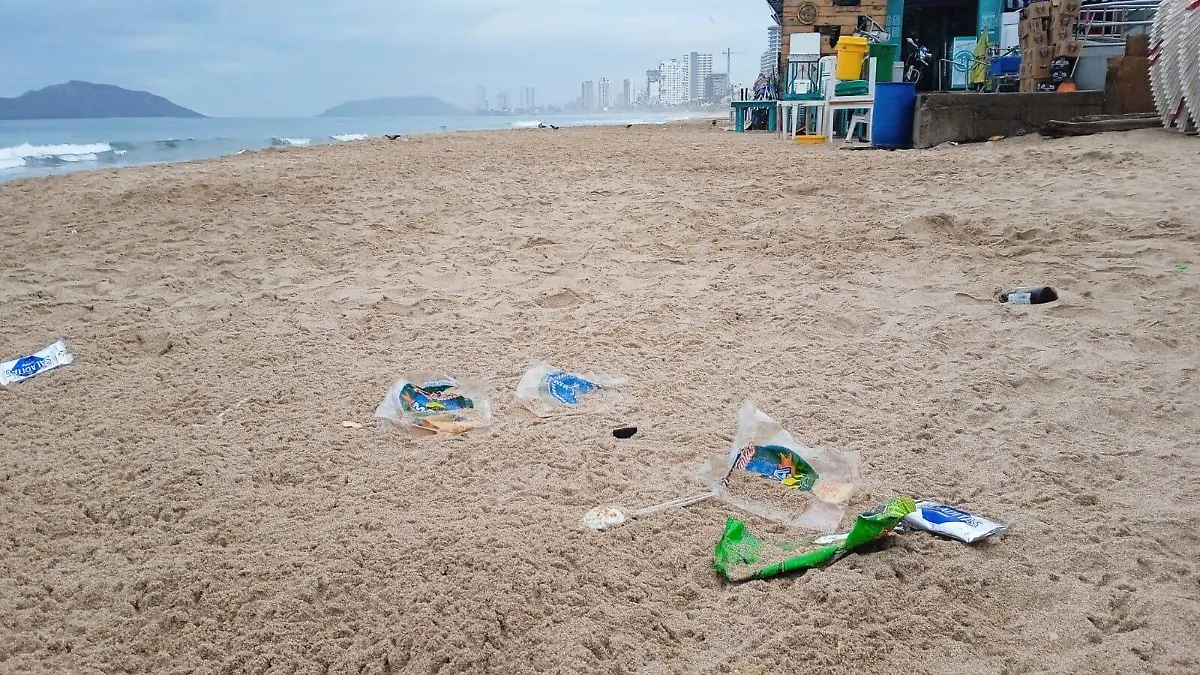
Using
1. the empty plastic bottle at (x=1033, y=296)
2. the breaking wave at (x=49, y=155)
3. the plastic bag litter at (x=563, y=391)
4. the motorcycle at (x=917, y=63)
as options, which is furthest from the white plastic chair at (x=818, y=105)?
the breaking wave at (x=49, y=155)

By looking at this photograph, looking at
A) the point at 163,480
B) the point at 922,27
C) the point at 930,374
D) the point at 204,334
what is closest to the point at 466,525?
the point at 163,480

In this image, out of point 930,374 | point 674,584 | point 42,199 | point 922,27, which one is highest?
point 922,27

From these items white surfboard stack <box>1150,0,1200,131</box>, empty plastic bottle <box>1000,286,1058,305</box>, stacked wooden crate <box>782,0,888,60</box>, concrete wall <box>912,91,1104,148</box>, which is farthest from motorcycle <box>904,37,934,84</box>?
empty plastic bottle <box>1000,286,1058,305</box>

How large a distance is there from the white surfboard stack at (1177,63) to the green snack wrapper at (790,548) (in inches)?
227

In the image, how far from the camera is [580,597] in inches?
68.4

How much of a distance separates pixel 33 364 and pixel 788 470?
3241 millimetres

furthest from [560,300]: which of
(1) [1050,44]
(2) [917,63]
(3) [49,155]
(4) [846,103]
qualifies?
(3) [49,155]

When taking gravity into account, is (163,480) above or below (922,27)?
below

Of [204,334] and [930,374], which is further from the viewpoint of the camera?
[204,334]

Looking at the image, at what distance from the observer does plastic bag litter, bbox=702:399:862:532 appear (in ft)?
6.78

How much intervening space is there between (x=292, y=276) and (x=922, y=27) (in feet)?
52.5

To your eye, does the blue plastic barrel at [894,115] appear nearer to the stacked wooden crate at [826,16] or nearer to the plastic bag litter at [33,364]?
the stacked wooden crate at [826,16]

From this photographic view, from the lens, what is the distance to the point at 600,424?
2.64 metres

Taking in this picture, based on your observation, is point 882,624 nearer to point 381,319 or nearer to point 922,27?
point 381,319
